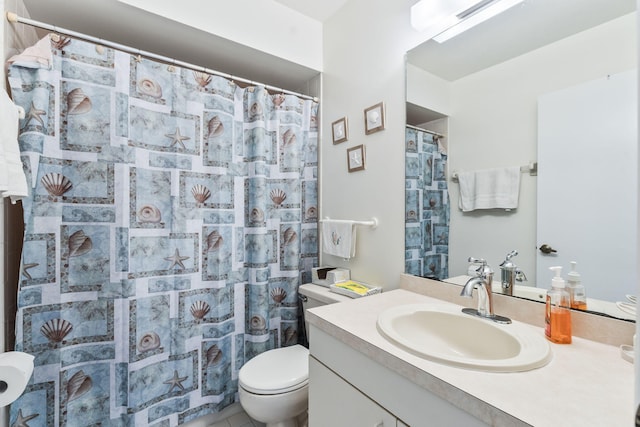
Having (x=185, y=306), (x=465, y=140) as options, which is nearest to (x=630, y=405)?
(x=465, y=140)

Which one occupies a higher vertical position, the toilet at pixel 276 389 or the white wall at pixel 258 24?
the white wall at pixel 258 24

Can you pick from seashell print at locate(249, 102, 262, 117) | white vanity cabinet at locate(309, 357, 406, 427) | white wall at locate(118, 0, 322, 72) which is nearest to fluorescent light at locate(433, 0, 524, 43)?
white wall at locate(118, 0, 322, 72)

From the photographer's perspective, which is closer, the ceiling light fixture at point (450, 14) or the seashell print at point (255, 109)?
the ceiling light fixture at point (450, 14)

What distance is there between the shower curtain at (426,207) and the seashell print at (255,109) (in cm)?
88

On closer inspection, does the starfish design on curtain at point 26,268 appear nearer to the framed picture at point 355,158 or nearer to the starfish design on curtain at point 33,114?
the starfish design on curtain at point 33,114

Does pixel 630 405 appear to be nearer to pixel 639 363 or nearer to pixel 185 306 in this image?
pixel 639 363

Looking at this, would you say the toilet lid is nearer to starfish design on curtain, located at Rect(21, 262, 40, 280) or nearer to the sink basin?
the sink basin

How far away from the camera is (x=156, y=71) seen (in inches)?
54.5

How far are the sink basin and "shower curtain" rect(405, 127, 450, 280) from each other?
25cm

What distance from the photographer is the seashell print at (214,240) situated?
5.00ft

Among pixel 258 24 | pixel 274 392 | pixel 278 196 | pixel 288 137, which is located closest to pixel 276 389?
pixel 274 392

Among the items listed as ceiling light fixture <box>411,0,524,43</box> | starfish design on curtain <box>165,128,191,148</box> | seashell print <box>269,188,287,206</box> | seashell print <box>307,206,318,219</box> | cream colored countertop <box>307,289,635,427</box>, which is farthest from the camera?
seashell print <box>307,206,318,219</box>

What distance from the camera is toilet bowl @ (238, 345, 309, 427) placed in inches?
47.9

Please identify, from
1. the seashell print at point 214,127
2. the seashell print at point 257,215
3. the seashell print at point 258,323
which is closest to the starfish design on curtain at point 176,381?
the seashell print at point 258,323
